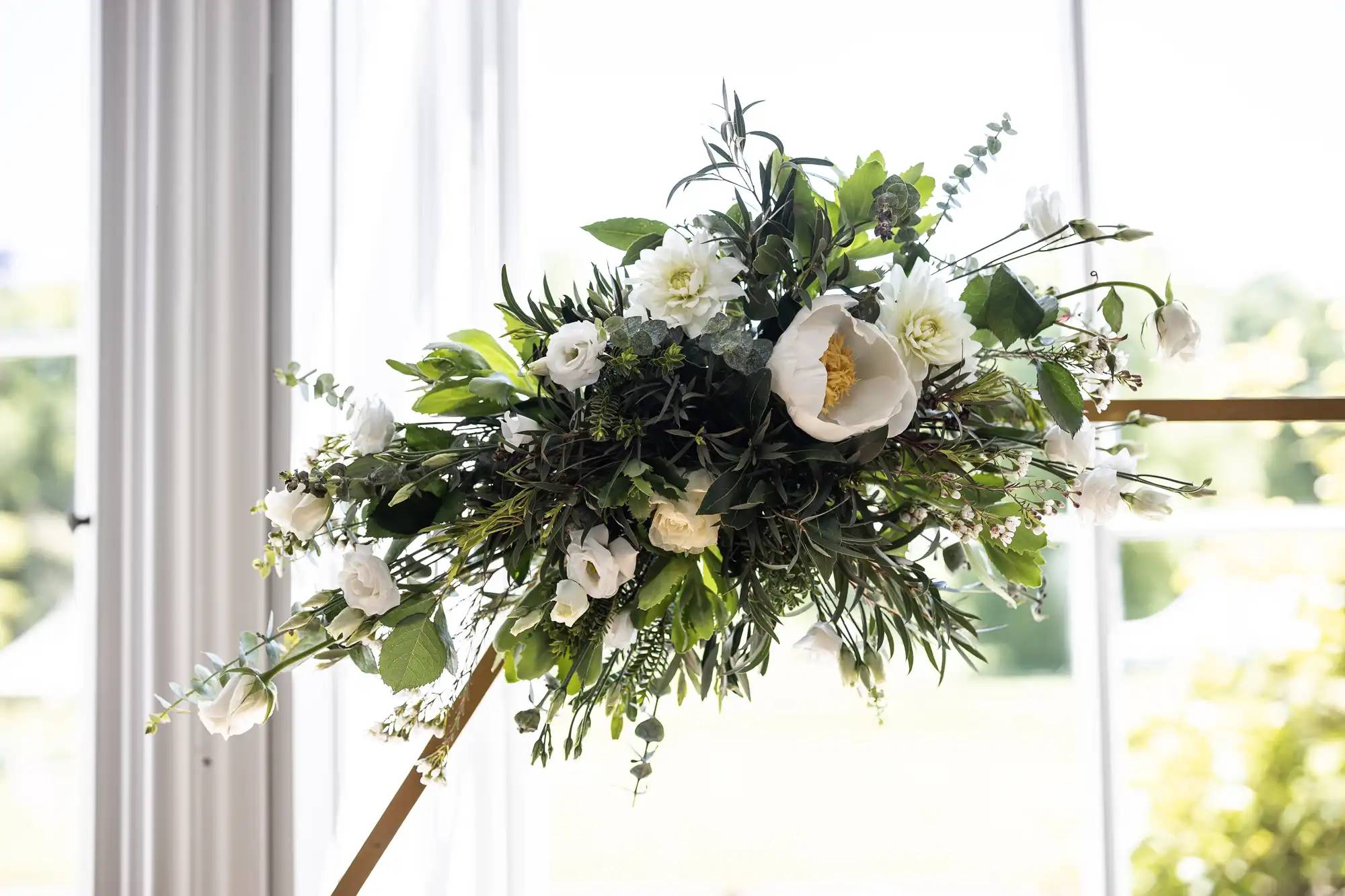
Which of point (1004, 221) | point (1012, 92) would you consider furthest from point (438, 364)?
point (1012, 92)

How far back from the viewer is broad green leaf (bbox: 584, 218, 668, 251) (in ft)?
1.83

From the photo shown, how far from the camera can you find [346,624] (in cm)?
49

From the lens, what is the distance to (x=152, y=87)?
0.91 m

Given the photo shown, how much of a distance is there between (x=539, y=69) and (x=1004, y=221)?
30.2 inches

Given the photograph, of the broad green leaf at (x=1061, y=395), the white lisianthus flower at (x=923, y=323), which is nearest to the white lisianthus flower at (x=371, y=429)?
the white lisianthus flower at (x=923, y=323)

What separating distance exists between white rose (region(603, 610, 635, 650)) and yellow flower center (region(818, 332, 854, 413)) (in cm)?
19

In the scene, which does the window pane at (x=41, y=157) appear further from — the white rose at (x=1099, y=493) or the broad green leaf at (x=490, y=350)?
the white rose at (x=1099, y=493)

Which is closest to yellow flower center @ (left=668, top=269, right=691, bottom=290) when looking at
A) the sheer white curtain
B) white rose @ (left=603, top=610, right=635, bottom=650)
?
white rose @ (left=603, top=610, right=635, bottom=650)

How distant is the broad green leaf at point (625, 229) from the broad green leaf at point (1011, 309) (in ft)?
0.75

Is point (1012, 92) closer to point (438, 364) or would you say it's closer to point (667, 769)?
point (438, 364)

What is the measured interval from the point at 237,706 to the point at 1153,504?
647 mm

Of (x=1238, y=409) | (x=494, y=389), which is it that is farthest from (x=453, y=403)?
(x=1238, y=409)

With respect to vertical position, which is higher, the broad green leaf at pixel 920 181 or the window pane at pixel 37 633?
the broad green leaf at pixel 920 181

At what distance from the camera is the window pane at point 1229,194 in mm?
1260
